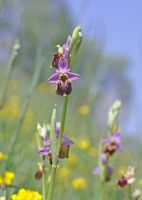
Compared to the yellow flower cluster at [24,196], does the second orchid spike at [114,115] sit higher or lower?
higher

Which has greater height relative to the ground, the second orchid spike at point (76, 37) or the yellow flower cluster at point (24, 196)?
the second orchid spike at point (76, 37)

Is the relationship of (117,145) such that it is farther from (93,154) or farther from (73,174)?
(93,154)

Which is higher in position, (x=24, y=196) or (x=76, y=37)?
(x=76, y=37)

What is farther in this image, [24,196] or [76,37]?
[24,196]

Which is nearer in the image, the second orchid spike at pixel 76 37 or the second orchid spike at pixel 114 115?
the second orchid spike at pixel 76 37

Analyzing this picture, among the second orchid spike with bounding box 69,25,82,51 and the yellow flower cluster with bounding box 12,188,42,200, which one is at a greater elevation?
the second orchid spike with bounding box 69,25,82,51

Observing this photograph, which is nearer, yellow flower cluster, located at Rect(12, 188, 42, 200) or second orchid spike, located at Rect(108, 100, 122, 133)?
yellow flower cluster, located at Rect(12, 188, 42, 200)

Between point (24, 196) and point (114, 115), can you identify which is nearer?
point (24, 196)

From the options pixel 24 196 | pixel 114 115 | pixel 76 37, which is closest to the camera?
pixel 76 37

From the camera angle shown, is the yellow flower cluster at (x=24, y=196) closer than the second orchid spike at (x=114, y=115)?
Yes

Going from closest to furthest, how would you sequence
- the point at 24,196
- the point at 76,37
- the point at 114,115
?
the point at 76,37 < the point at 24,196 < the point at 114,115

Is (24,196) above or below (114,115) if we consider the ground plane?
below
